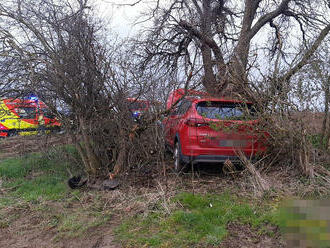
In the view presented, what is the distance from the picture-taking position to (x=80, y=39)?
17.7ft

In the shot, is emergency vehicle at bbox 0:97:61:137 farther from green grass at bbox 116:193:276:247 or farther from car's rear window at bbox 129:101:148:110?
green grass at bbox 116:193:276:247

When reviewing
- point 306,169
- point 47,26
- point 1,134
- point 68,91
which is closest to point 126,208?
point 68,91

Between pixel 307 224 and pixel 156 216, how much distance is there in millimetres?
2026

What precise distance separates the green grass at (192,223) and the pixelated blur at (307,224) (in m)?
0.73

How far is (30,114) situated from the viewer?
6.60m

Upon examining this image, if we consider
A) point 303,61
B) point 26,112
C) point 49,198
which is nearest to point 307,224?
point 303,61

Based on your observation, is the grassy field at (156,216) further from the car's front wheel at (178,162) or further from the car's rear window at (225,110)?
the car's rear window at (225,110)

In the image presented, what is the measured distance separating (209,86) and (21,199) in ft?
14.5

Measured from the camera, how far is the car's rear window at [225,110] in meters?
5.17

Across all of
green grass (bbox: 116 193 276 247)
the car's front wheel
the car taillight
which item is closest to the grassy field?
green grass (bbox: 116 193 276 247)

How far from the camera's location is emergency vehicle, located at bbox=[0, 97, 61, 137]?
613 centimetres

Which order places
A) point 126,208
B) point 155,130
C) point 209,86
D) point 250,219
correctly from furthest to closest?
point 209,86, point 155,130, point 126,208, point 250,219

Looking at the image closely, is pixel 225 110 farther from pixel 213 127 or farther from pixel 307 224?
pixel 307 224

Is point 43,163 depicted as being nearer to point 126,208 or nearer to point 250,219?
point 126,208
